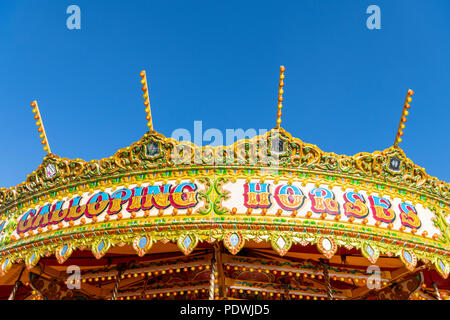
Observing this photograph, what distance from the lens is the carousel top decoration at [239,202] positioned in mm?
5672

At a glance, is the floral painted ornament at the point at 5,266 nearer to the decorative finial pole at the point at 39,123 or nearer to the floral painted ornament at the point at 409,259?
the decorative finial pole at the point at 39,123

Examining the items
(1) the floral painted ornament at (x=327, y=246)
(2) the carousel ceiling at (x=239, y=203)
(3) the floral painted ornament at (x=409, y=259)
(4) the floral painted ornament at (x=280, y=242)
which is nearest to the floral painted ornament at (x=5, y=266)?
(2) the carousel ceiling at (x=239, y=203)

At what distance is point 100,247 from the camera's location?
5.82 meters

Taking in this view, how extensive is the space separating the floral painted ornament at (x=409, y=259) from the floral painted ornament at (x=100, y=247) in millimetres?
3861

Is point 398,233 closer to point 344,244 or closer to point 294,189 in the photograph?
point 344,244

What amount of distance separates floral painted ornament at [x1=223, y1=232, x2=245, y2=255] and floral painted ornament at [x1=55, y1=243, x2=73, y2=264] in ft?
7.02

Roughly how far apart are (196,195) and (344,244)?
2.02 meters

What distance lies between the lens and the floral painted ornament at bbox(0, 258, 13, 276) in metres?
6.47

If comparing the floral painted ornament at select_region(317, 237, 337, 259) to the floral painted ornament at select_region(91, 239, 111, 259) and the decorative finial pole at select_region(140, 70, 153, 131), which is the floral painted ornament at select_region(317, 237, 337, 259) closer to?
the floral painted ornament at select_region(91, 239, 111, 259)

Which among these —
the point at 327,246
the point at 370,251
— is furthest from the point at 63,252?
the point at 370,251

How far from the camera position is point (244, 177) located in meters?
6.10

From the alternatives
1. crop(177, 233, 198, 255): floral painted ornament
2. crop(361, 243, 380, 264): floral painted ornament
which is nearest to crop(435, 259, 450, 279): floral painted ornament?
crop(361, 243, 380, 264): floral painted ornament

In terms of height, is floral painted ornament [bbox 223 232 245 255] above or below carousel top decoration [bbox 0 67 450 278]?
below
